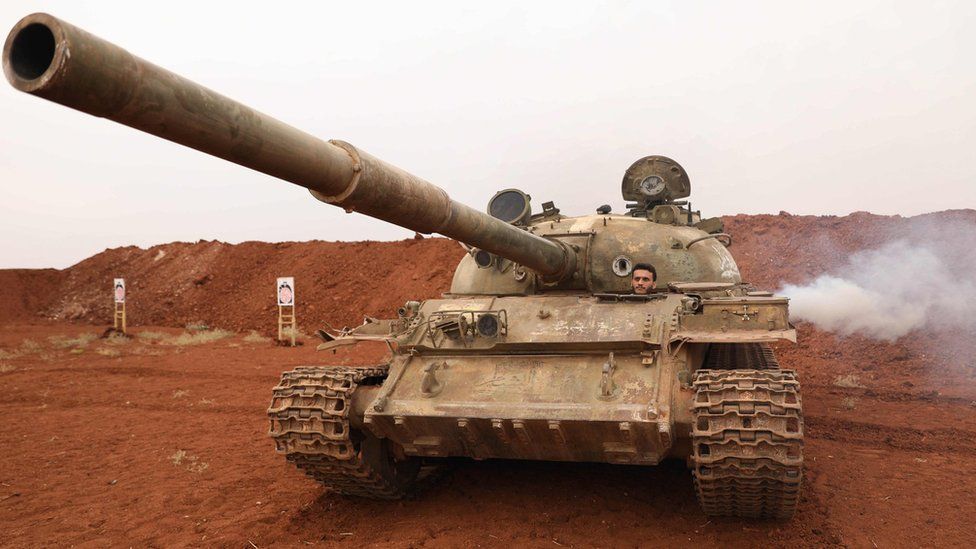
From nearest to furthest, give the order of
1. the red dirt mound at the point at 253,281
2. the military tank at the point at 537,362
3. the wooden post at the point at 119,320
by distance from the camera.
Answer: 1. the military tank at the point at 537,362
2. the wooden post at the point at 119,320
3. the red dirt mound at the point at 253,281

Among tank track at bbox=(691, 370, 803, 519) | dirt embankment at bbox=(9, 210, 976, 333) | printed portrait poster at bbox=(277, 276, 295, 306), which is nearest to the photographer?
tank track at bbox=(691, 370, 803, 519)

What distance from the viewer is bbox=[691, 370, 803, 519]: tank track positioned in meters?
5.00

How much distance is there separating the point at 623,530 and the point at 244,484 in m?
3.98

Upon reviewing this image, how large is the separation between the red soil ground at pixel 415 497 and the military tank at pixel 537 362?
526 millimetres

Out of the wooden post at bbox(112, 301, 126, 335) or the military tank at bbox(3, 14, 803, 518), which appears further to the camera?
the wooden post at bbox(112, 301, 126, 335)

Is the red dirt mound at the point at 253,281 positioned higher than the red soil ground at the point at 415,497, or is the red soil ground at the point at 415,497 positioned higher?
the red dirt mound at the point at 253,281

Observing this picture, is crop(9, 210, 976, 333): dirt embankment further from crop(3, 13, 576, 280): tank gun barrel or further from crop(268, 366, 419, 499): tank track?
crop(3, 13, 576, 280): tank gun barrel

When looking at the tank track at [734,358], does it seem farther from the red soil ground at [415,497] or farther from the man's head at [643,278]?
the red soil ground at [415,497]

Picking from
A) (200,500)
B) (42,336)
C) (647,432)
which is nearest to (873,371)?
(647,432)

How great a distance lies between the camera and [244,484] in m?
7.73

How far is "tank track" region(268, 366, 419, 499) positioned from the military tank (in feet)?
0.05

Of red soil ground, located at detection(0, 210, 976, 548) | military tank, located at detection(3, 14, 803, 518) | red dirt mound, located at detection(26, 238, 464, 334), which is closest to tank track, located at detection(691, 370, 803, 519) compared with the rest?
military tank, located at detection(3, 14, 803, 518)

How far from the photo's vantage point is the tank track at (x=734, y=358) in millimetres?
7469

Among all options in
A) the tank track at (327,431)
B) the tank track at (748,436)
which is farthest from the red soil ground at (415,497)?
the tank track at (748,436)
